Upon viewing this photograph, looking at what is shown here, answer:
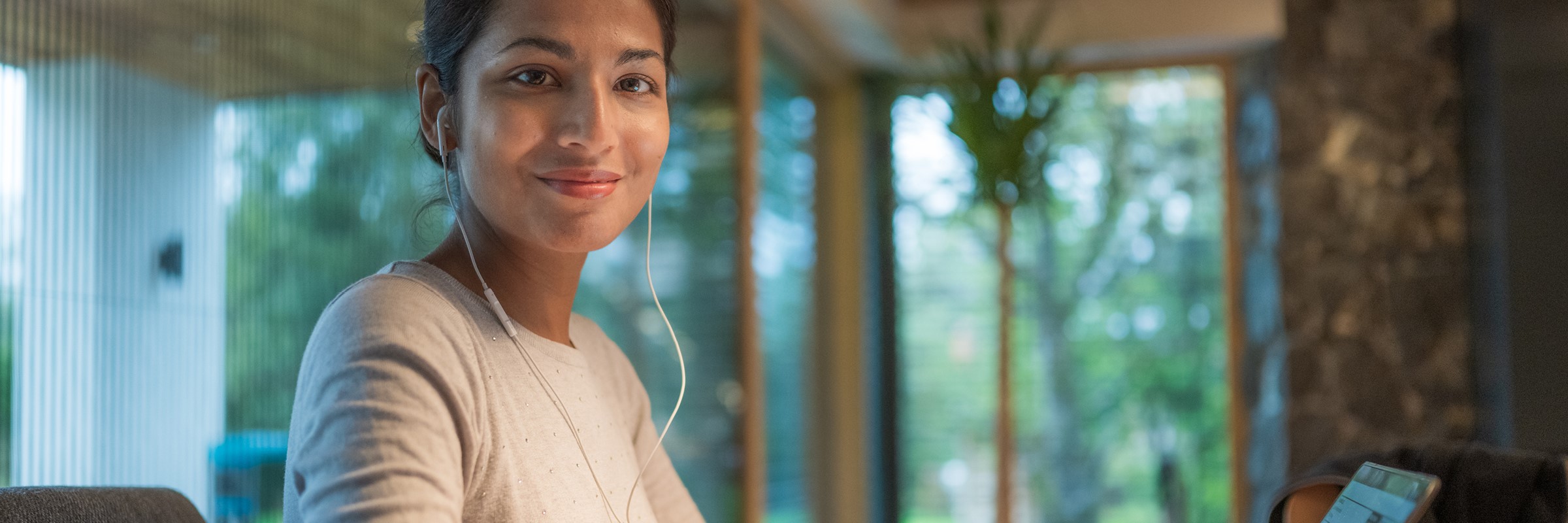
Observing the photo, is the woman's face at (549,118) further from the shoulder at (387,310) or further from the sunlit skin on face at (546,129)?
the shoulder at (387,310)

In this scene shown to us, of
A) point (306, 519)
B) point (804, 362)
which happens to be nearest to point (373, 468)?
point (306, 519)

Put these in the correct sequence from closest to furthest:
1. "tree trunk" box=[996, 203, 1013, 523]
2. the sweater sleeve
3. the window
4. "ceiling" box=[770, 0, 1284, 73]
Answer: the sweater sleeve
"tree trunk" box=[996, 203, 1013, 523]
"ceiling" box=[770, 0, 1284, 73]
the window

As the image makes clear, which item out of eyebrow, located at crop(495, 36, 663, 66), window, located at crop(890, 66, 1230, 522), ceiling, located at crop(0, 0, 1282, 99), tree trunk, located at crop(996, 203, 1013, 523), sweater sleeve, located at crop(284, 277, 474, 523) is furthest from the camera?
window, located at crop(890, 66, 1230, 522)

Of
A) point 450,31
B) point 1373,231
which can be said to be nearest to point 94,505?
point 450,31

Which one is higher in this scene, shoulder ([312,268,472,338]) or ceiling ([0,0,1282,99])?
ceiling ([0,0,1282,99])

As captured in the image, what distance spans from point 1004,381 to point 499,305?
3.70 m

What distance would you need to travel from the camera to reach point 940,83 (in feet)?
15.6

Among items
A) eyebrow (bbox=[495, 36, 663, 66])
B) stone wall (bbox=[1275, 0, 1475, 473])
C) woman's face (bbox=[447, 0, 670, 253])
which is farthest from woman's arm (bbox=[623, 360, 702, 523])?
stone wall (bbox=[1275, 0, 1475, 473])

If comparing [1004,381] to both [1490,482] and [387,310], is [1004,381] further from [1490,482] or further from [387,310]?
[387,310]

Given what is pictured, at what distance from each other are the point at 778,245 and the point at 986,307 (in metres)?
1.22

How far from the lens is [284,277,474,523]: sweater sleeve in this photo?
77cm

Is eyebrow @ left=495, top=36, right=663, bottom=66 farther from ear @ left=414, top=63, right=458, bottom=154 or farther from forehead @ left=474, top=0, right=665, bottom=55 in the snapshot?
ear @ left=414, top=63, right=458, bottom=154

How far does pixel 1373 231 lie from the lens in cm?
461

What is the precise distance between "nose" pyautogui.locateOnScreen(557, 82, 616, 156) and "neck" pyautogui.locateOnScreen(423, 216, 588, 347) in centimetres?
13
